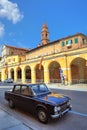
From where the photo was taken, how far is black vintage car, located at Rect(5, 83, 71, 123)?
5482 millimetres

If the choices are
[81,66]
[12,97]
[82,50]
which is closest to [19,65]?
[81,66]

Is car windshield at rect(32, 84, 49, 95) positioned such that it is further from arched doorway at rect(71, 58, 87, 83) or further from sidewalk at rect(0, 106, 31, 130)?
arched doorway at rect(71, 58, 87, 83)

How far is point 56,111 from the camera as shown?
17.7ft

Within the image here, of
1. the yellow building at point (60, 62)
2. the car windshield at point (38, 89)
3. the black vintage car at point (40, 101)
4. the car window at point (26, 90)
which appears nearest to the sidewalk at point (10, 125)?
the black vintage car at point (40, 101)

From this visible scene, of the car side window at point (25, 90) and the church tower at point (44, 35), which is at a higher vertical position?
the church tower at point (44, 35)

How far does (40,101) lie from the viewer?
231 inches

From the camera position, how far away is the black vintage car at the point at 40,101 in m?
5.48

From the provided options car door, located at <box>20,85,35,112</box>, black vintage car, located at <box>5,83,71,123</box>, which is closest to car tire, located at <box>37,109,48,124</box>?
black vintage car, located at <box>5,83,71,123</box>

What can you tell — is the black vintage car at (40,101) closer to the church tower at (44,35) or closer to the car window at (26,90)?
the car window at (26,90)

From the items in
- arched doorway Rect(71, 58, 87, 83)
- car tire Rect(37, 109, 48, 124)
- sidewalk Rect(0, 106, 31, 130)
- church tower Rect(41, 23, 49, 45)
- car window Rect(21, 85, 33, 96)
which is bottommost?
sidewalk Rect(0, 106, 31, 130)

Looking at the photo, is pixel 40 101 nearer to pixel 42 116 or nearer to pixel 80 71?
pixel 42 116

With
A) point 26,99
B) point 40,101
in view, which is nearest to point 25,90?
point 26,99

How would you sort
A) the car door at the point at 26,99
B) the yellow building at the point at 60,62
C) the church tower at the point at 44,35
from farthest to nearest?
the church tower at the point at 44,35 < the yellow building at the point at 60,62 < the car door at the point at 26,99

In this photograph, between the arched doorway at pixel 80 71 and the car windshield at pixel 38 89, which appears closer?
the car windshield at pixel 38 89
